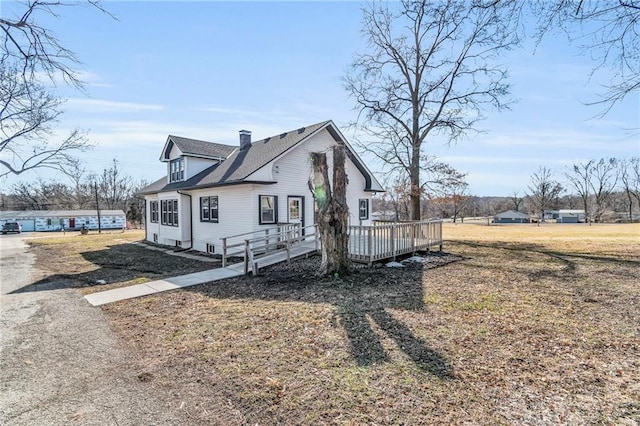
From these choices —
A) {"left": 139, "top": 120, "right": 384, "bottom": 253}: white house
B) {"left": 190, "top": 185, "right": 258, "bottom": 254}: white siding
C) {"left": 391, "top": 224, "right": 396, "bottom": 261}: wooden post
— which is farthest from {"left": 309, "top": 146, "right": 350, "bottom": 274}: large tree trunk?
{"left": 190, "top": 185, "right": 258, "bottom": 254}: white siding

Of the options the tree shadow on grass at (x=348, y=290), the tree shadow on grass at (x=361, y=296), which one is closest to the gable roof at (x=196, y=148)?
the tree shadow on grass at (x=348, y=290)

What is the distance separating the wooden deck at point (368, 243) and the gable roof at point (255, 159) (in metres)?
2.75

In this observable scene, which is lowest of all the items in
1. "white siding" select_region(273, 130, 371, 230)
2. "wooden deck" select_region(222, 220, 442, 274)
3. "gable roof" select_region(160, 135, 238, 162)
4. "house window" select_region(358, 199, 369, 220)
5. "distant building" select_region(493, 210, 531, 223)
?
"distant building" select_region(493, 210, 531, 223)

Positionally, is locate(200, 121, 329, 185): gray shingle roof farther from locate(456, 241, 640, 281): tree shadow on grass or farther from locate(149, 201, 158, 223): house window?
locate(456, 241, 640, 281): tree shadow on grass

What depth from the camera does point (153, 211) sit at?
22219 mm

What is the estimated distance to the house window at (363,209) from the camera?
735 inches

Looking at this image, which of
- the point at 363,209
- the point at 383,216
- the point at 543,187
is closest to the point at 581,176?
the point at 543,187

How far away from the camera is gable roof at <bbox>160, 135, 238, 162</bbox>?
1822 centimetres

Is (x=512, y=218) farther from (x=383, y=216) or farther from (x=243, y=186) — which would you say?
(x=243, y=186)

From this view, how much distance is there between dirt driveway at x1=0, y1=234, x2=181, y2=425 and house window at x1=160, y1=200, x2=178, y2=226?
11.7 metres

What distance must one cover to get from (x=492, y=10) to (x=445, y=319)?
5847mm

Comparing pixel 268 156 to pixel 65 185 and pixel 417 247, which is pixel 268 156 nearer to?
pixel 417 247

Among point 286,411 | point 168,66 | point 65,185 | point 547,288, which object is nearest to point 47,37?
point 168,66

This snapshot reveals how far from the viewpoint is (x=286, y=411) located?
3238mm
